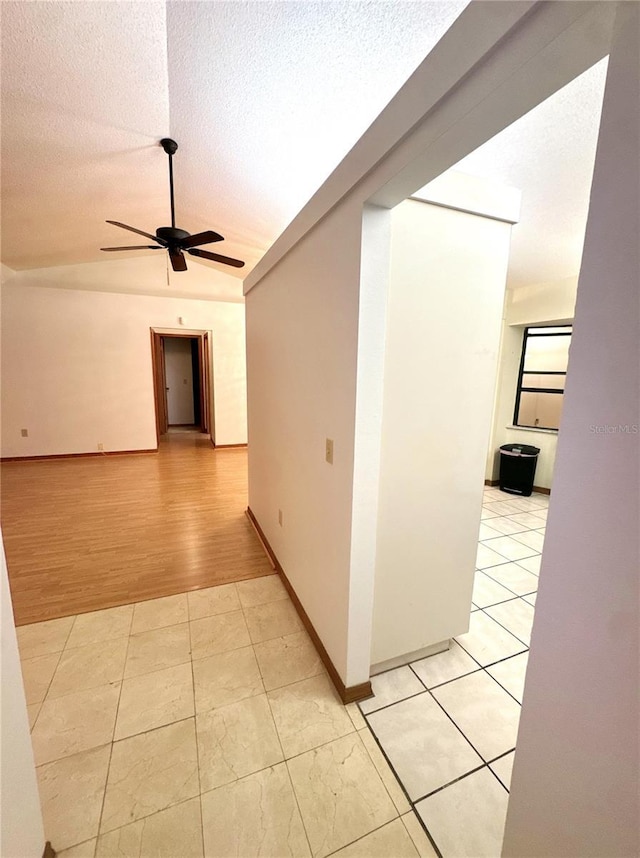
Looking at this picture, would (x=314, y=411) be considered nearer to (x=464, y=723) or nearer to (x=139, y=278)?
(x=464, y=723)

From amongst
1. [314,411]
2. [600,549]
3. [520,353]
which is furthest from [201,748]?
[520,353]

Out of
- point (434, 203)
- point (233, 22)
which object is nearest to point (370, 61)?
point (233, 22)

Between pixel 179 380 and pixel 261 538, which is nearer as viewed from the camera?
pixel 261 538

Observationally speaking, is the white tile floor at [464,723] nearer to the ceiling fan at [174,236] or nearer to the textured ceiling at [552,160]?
the textured ceiling at [552,160]

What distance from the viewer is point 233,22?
1.42 meters

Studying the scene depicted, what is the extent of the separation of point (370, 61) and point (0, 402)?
20.5 feet

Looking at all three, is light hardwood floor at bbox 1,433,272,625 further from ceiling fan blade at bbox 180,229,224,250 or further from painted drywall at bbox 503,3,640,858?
ceiling fan blade at bbox 180,229,224,250

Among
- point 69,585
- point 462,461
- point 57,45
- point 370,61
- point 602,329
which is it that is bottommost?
point 69,585

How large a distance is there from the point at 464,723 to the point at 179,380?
8515 millimetres

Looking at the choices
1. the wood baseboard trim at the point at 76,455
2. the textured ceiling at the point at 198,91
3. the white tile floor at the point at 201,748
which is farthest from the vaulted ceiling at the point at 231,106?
the wood baseboard trim at the point at 76,455

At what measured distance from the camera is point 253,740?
1381 mm

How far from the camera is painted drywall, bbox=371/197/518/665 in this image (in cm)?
142

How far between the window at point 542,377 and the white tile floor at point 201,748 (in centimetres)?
417

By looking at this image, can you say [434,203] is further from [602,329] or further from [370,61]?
[602,329]
